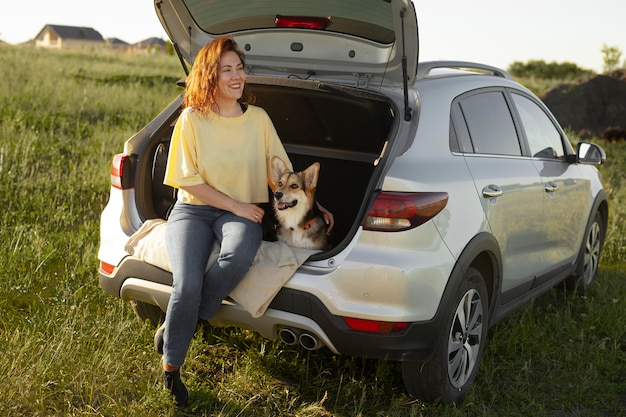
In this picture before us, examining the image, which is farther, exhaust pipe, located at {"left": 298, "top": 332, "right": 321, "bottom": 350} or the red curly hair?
the red curly hair

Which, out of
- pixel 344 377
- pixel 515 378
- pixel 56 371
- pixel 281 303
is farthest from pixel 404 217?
pixel 56 371

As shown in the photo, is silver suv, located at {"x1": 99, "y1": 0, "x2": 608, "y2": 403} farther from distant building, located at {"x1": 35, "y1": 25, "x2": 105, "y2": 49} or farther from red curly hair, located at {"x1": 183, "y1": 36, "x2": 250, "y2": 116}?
distant building, located at {"x1": 35, "y1": 25, "x2": 105, "y2": 49}

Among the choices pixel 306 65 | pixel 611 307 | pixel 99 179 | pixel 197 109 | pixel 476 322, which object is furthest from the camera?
pixel 99 179

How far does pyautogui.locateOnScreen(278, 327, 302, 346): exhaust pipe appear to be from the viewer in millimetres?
3322

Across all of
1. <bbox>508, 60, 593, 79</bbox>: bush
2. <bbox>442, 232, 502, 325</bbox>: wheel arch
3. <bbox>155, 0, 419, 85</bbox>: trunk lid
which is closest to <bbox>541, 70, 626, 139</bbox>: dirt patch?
<bbox>442, 232, 502, 325</bbox>: wheel arch

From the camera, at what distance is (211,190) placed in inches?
139

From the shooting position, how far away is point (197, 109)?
359 cm

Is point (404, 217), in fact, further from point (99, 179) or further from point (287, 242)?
point (99, 179)

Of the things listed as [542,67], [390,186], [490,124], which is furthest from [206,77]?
[542,67]

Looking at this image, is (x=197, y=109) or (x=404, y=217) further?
(x=197, y=109)

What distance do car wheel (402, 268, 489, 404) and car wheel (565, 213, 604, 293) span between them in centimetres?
207

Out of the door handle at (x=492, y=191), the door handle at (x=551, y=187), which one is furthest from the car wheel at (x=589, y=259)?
the door handle at (x=492, y=191)

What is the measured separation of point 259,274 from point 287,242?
0.33 meters

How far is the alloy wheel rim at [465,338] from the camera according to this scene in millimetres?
3607
